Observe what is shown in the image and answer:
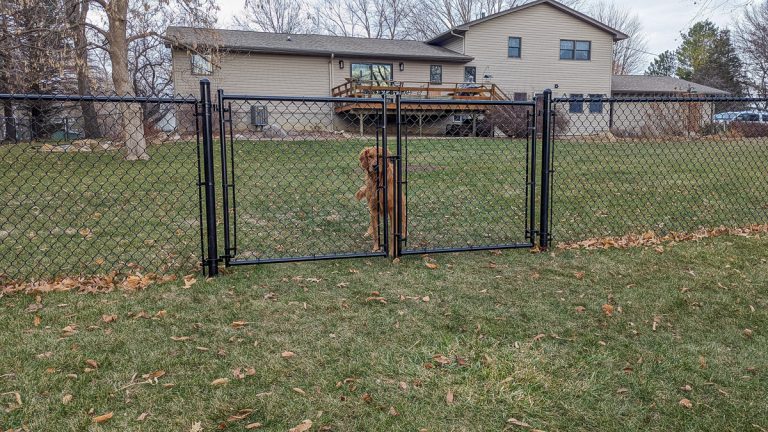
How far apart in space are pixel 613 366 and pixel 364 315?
1.45 meters

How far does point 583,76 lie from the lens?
2600 centimetres

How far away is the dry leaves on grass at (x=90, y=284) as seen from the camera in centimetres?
387

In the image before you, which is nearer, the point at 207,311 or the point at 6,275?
the point at 207,311

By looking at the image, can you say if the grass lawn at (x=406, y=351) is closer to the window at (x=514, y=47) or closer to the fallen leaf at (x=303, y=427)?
the fallen leaf at (x=303, y=427)

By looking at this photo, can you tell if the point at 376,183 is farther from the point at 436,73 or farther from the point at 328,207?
the point at 436,73

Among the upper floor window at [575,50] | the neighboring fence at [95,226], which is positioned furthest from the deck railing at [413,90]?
the neighboring fence at [95,226]

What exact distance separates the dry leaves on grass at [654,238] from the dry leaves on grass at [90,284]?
3493 mm

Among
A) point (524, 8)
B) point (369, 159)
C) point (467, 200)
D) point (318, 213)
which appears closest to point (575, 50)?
point (524, 8)

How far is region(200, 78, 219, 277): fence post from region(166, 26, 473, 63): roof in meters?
17.6

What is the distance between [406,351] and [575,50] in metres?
25.8

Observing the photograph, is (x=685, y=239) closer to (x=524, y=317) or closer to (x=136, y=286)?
(x=524, y=317)

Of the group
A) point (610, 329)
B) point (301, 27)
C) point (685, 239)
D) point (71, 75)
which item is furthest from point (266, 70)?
point (610, 329)

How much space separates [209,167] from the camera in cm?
397

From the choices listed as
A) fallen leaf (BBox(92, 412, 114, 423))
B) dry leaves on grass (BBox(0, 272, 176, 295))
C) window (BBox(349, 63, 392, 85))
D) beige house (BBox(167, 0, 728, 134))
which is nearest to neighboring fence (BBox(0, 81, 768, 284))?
dry leaves on grass (BBox(0, 272, 176, 295))
